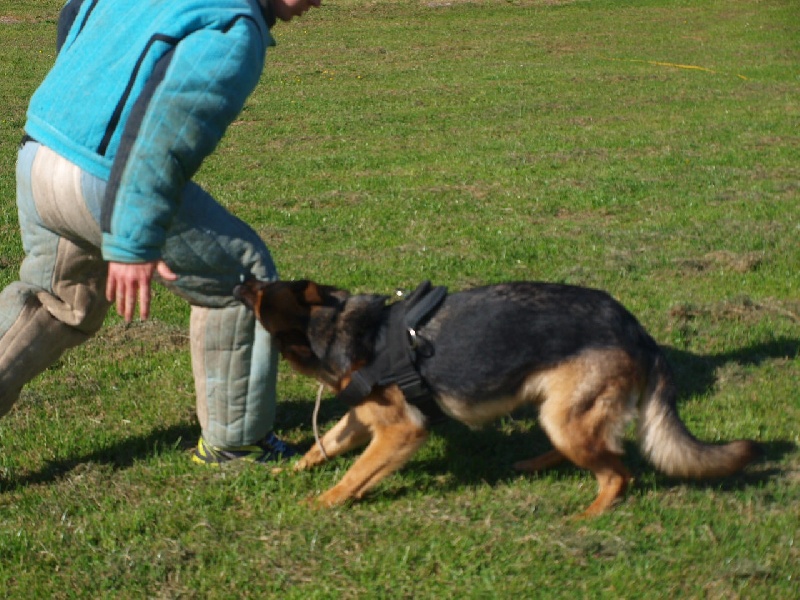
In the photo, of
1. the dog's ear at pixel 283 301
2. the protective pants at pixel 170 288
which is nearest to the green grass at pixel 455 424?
the protective pants at pixel 170 288

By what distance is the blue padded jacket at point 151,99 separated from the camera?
3.57 m

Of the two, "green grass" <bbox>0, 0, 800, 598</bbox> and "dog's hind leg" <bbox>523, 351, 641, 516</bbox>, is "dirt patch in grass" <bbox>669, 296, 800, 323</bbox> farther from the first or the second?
"dog's hind leg" <bbox>523, 351, 641, 516</bbox>

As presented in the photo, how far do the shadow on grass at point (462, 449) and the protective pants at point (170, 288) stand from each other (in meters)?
0.44

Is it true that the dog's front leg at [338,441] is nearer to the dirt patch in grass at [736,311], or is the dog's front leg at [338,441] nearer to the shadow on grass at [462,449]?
the shadow on grass at [462,449]

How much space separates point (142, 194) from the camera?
11.8 ft

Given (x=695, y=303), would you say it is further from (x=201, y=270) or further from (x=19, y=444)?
(x=19, y=444)

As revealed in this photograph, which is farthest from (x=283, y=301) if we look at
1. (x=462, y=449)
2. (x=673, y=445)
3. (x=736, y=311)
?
(x=736, y=311)

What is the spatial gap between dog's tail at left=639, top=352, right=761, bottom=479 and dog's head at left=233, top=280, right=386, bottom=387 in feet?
3.83

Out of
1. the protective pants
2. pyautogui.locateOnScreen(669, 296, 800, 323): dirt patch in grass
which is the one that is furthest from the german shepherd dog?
pyautogui.locateOnScreen(669, 296, 800, 323): dirt patch in grass

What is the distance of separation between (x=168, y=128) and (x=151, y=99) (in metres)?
0.11

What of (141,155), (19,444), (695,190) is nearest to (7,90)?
(695,190)

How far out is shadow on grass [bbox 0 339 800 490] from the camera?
15.0 feet

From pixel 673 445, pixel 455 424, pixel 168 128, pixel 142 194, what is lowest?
pixel 455 424

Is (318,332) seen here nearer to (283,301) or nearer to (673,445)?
(283,301)
